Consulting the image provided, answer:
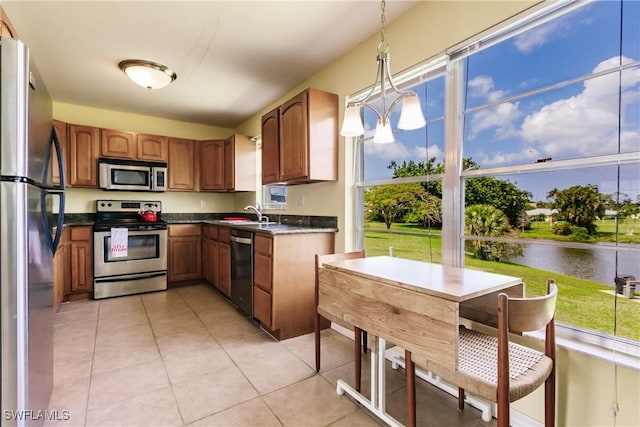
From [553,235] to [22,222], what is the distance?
2366 mm

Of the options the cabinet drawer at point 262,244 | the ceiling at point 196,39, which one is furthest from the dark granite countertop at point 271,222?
the ceiling at point 196,39

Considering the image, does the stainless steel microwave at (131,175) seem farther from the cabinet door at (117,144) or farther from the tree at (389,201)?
the tree at (389,201)

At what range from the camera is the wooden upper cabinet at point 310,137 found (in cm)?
266

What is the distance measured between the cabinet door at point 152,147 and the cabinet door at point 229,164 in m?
0.84

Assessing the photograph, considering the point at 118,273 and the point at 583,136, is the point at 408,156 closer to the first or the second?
the point at 583,136

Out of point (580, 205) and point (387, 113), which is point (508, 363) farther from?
point (387, 113)

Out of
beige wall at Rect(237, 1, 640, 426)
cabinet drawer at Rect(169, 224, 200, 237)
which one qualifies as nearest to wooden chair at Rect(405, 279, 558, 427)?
beige wall at Rect(237, 1, 640, 426)

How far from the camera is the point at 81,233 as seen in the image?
3.61m

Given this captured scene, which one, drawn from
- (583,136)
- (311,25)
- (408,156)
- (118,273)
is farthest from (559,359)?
(118,273)

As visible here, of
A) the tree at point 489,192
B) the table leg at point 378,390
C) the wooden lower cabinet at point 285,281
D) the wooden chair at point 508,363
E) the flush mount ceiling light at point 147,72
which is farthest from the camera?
the flush mount ceiling light at point 147,72

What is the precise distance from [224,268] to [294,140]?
1793 mm

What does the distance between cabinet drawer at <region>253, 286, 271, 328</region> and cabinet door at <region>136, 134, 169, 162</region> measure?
279 cm

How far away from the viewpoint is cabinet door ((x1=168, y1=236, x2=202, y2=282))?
4.21 meters

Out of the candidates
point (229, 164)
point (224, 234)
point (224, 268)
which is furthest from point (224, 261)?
point (229, 164)
